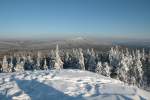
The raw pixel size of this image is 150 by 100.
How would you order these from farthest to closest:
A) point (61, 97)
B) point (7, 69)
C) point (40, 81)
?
1. point (7, 69)
2. point (40, 81)
3. point (61, 97)

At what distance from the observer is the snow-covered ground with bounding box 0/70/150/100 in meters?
10.7

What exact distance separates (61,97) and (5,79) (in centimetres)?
627

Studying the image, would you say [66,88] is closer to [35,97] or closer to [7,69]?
[35,97]

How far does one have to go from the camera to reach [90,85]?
1311 centimetres

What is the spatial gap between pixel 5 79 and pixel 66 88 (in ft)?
17.6

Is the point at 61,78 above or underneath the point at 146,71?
above

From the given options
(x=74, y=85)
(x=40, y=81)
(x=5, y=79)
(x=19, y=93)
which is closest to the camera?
(x=19, y=93)

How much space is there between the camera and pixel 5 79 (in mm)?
15469

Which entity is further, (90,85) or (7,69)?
(7,69)

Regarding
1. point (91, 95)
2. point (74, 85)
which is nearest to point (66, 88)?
point (74, 85)

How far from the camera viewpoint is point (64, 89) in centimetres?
1216

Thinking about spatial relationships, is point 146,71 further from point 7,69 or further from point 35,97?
point 35,97

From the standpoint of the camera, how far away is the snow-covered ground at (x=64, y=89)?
1066 cm

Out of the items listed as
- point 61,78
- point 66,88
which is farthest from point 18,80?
point 66,88
